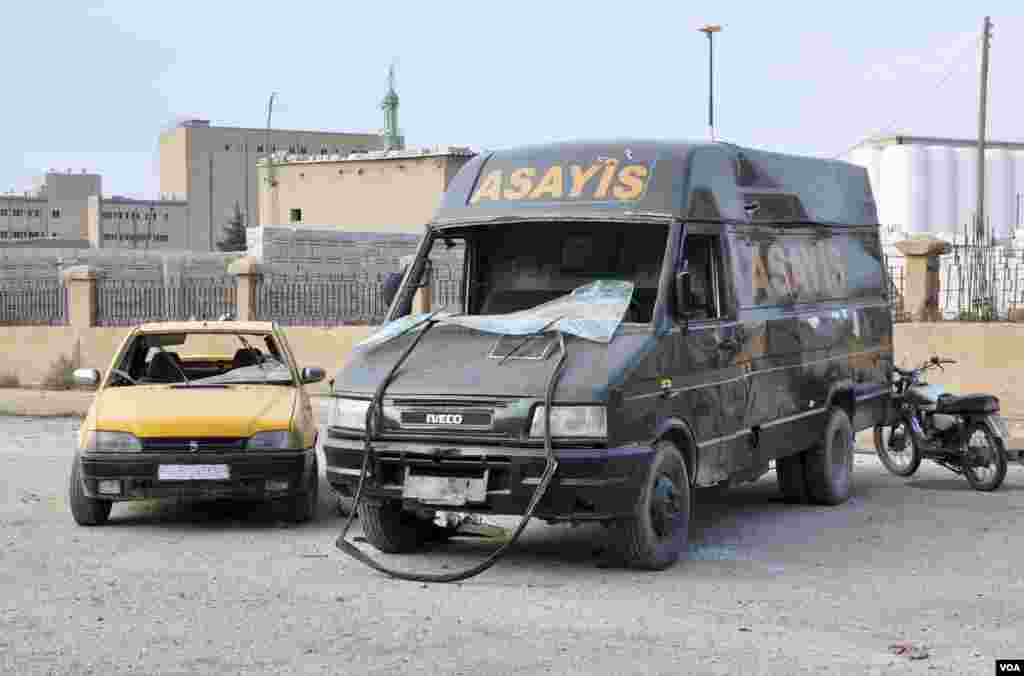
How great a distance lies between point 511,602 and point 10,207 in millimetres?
149030

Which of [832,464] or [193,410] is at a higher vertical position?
[193,410]

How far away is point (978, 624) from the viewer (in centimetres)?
763

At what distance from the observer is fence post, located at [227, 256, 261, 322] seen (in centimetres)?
2833

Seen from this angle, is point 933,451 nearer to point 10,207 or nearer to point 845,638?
point 845,638

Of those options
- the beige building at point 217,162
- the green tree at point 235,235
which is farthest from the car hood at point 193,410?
the beige building at point 217,162

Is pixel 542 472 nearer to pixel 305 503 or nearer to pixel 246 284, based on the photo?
pixel 305 503

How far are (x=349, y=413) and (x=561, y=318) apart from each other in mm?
1466

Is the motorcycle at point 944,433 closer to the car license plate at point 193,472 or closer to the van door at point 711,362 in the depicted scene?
the van door at point 711,362

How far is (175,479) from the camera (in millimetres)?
10555

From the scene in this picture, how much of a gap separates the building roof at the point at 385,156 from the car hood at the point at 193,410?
50.6 meters

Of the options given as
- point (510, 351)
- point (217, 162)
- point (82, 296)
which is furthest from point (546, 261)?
point (217, 162)

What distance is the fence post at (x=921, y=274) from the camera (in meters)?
21.3

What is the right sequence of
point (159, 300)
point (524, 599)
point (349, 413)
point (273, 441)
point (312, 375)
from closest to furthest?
point (524, 599)
point (349, 413)
point (273, 441)
point (312, 375)
point (159, 300)

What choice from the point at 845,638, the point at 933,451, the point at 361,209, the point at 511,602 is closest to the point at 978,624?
the point at 845,638
